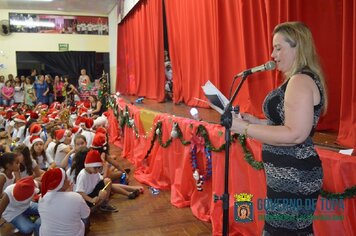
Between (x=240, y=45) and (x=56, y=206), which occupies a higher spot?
(x=240, y=45)

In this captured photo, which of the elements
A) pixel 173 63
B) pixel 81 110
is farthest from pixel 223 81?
pixel 81 110

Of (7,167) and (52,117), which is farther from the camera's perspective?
(52,117)

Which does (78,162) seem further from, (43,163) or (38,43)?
(38,43)

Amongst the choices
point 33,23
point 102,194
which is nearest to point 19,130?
point 102,194

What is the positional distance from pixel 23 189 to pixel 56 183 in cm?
59

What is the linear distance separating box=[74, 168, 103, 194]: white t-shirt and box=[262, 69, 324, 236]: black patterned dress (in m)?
2.23

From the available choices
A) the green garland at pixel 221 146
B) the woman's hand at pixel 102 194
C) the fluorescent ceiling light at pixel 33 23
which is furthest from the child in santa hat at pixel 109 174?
the fluorescent ceiling light at pixel 33 23

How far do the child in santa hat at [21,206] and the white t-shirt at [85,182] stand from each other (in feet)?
1.43

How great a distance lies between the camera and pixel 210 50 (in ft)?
15.4

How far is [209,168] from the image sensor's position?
306cm

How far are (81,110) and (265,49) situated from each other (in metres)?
5.12

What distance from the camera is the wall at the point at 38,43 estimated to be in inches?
474

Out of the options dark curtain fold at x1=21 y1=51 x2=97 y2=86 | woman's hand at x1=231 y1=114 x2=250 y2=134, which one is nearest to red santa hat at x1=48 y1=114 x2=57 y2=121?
woman's hand at x1=231 y1=114 x2=250 y2=134

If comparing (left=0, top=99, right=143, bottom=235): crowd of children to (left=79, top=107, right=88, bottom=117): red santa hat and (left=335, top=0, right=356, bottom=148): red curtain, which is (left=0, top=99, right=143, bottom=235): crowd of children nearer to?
(left=79, top=107, right=88, bottom=117): red santa hat
